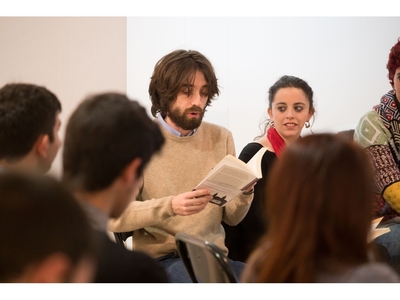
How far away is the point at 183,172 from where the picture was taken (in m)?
2.86

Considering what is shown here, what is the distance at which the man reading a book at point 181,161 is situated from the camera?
271 cm

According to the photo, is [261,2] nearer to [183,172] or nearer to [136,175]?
[183,172]

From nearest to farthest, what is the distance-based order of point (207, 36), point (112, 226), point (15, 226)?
point (15, 226) < point (112, 226) < point (207, 36)

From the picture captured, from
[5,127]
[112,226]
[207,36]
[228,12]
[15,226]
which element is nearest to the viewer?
[15,226]

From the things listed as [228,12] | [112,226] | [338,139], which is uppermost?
[228,12]

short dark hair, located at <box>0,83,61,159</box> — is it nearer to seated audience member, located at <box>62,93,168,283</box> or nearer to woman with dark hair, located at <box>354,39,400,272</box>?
seated audience member, located at <box>62,93,168,283</box>

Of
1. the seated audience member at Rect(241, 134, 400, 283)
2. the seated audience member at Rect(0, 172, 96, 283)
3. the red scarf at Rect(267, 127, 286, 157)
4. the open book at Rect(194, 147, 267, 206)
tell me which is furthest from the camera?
the red scarf at Rect(267, 127, 286, 157)

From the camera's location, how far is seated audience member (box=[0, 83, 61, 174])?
196 cm

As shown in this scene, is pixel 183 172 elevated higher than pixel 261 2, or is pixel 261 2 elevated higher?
pixel 261 2

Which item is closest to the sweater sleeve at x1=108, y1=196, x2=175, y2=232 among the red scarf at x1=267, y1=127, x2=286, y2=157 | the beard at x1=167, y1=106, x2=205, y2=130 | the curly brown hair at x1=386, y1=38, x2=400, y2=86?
the beard at x1=167, y1=106, x2=205, y2=130

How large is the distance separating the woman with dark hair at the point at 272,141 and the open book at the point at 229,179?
1.51 feet

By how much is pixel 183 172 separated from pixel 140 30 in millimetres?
1379

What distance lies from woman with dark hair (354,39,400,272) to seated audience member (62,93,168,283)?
160 cm

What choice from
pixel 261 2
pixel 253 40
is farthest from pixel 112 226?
pixel 253 40
